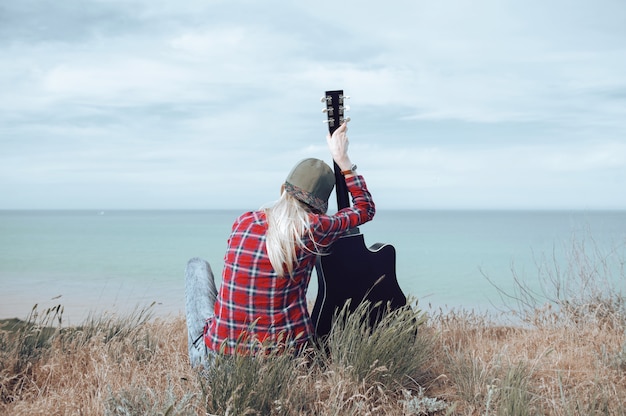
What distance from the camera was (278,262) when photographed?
279 cm

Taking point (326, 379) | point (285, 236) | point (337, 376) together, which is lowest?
point (326, 379)

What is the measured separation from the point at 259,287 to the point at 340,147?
1012mm

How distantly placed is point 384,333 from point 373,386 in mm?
282

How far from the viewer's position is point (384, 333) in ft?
9.38

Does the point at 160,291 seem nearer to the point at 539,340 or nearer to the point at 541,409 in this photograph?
the point at 539,340

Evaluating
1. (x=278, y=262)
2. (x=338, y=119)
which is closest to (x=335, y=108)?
(x=338, y=119)

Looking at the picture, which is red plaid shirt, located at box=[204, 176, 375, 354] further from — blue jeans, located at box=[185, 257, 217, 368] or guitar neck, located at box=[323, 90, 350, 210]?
guitar neck, located at box=[323, 90, 350, 210]

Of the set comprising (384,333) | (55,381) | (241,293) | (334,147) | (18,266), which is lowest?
(18,266)

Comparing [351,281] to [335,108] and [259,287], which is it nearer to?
[259,287]

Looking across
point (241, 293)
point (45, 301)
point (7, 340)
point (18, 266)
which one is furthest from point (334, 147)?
point (18, 266)

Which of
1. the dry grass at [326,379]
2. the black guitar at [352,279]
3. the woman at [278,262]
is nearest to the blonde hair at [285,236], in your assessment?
the woman at [278,262]

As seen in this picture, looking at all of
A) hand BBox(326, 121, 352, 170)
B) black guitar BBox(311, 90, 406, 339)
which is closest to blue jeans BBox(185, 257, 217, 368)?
black guitar BBox(311, 90, 406, 339)

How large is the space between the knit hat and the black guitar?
0.54 m

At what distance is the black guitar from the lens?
340cm
